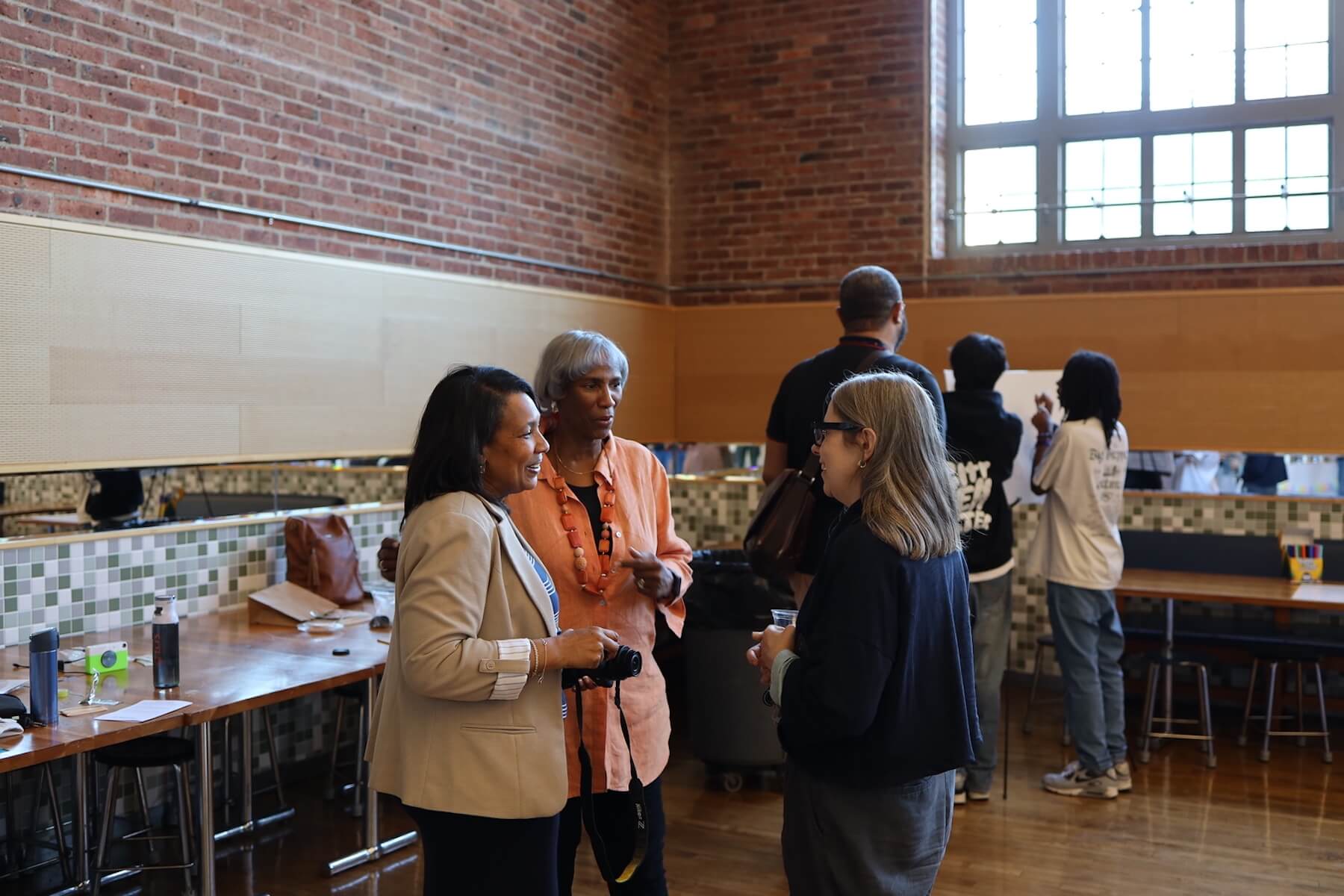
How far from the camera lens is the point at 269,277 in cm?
528

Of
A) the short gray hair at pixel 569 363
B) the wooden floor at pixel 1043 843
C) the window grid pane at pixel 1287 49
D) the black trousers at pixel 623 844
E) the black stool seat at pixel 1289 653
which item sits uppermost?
the window grid pane at pixel 1287 49

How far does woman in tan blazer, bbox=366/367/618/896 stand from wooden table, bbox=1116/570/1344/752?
14.5 ft

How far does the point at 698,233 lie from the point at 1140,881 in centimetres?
532

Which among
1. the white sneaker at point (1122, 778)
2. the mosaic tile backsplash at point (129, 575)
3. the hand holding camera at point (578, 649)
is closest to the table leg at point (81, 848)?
the mosaic tile backsplash at point (129, 575)

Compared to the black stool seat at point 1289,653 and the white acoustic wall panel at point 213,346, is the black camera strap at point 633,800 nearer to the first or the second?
the white acoustic wall panel at point 213,346

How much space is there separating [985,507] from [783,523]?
1.78 meters

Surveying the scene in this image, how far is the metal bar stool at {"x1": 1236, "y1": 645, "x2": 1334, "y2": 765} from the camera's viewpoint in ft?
19.6

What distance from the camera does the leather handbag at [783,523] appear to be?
3.51 meters

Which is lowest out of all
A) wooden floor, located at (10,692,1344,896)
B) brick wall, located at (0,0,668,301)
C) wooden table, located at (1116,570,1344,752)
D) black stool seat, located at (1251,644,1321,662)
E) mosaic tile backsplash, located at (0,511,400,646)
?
wooden floor, located at (10,692,1344,896)

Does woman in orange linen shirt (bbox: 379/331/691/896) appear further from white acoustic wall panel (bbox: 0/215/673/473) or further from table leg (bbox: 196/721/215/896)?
white acoustic wall panel (bbox: 0/215/673/473)

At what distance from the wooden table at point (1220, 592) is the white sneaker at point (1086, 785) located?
93 centimetres

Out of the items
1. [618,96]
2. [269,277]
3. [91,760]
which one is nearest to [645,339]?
[618,96]

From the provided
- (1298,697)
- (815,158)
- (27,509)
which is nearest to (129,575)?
(27,509)

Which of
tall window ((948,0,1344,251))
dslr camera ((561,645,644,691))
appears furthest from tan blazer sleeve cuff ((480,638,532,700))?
tall window ((948,0,1344,251))
